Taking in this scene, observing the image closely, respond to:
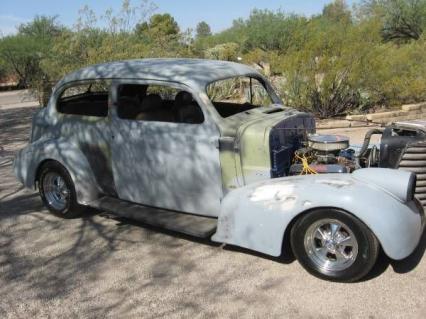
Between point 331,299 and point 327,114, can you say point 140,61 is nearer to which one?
point 331,299

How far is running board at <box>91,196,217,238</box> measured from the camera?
484 cm

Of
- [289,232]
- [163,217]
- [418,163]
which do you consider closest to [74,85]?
[163,217]

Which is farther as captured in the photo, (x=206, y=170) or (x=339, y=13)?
(x=339, y=13)

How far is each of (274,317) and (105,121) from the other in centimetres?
294

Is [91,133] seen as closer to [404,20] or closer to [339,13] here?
[339,13]

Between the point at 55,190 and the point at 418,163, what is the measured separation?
Answer: 412cm

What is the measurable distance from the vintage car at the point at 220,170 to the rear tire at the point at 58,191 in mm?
15

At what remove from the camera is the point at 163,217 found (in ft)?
17.1

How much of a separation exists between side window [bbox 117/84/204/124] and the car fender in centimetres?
75

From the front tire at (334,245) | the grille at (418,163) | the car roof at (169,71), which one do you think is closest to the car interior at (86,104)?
the car roof at (169,71)

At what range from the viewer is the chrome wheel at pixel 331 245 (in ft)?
13.6

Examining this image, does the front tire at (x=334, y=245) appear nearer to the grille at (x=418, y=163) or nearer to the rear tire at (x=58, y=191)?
the grille at (x=418, y=163)

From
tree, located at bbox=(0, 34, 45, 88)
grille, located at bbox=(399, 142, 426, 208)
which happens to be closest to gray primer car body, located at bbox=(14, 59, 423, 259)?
grille, located at bbox=(399, 142, 426, 208)

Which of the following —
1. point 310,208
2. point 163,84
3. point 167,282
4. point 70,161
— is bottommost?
point 167,282
